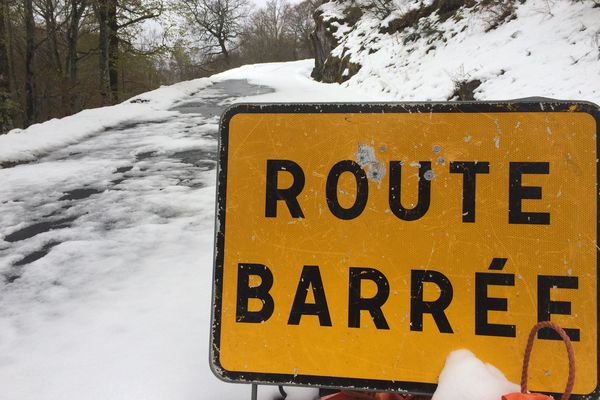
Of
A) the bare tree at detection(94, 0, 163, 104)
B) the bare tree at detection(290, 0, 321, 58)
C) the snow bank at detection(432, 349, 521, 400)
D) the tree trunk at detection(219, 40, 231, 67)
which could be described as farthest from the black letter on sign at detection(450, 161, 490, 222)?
the tree trunk at detection(219, 40, 231, 67)

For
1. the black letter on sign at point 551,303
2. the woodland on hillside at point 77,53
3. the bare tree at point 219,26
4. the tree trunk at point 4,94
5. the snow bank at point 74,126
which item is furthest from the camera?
the bare tree at point 219,26

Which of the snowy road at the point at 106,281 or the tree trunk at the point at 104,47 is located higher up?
the tree trunk at the point at 104,47

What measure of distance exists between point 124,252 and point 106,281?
47 cm

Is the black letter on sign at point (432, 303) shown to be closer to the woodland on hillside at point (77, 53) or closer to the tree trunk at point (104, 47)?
the woodland on hillside at point (77, 53)

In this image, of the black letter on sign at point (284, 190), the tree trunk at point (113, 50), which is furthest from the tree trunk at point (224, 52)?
the black letter on sign at point (284, 190)

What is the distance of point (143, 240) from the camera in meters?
3.51

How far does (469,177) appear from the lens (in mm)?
1438

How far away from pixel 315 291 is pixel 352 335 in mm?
171

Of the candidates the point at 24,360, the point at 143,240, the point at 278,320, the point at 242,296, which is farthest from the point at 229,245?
the point at 143,240

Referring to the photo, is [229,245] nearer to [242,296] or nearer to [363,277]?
[242,296]

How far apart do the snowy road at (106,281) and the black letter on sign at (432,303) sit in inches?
31.4

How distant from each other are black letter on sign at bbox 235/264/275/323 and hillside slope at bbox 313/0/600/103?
14.4 feet

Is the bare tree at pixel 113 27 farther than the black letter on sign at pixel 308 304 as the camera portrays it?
Yes

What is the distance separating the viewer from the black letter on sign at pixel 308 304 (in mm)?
1453
